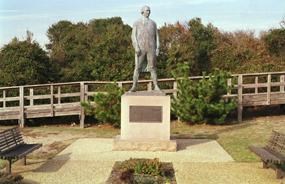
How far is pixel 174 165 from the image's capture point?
1074 cm

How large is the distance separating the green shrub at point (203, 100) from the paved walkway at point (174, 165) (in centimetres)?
358

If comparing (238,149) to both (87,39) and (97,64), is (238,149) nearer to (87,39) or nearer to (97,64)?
(97,64)

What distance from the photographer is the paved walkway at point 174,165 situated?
31.2 feet

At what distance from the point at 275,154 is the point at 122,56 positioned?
14.6 m

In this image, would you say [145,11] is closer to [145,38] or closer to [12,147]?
[145,38]

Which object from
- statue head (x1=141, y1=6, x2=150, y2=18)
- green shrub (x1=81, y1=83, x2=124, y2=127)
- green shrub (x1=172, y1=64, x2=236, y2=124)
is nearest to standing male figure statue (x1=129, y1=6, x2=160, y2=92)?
statue head (x1=141, y1=6, x2=150, y2=18)

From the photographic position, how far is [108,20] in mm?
41156

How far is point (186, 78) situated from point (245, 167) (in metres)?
7.20

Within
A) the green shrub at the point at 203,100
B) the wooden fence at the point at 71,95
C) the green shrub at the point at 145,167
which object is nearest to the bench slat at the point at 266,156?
the green shrub at the point at 145,167

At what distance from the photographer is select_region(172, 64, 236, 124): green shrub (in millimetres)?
17109

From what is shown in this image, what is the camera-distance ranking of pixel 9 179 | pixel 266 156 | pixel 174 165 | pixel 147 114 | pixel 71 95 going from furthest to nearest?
pixel 71 95, pixel 147 114, pixel 174 165, pixel 266 156, pixel 9 179

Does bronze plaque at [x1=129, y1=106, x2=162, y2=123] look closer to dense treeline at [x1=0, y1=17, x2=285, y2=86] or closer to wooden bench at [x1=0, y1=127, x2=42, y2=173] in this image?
wooden bench at [x1=0, y1=127, x2=42, y2=173]

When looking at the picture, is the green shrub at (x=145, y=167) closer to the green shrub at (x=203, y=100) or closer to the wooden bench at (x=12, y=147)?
the wooden bench at (x=12, y=147)

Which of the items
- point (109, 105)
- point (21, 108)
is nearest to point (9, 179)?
point (109, 105)
